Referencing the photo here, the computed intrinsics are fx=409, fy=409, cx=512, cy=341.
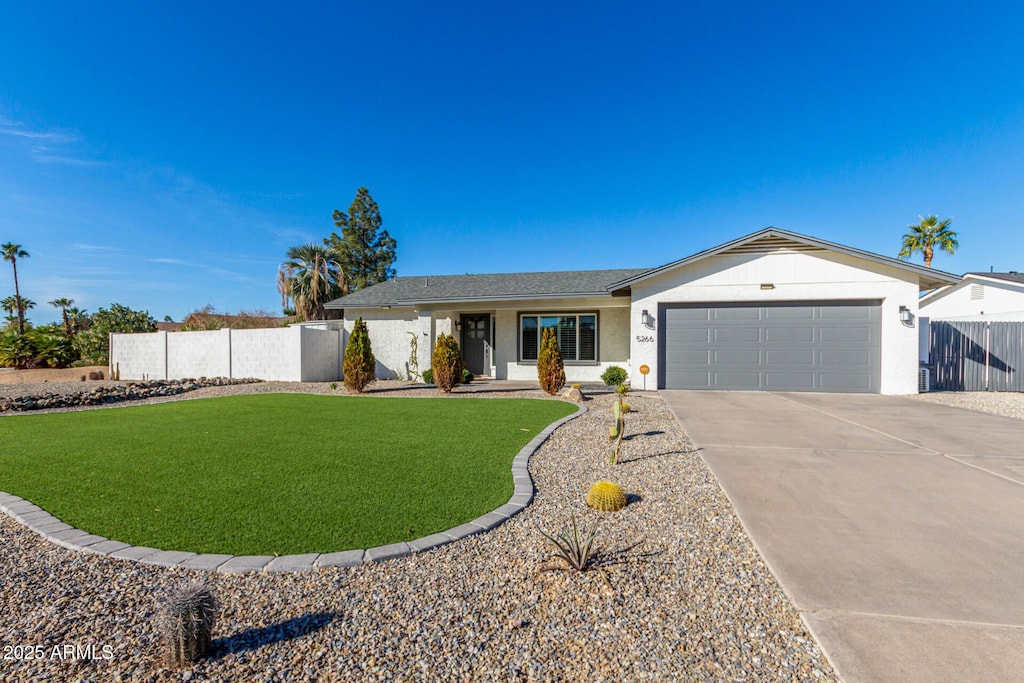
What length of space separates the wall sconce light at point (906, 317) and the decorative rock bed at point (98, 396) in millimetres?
20035

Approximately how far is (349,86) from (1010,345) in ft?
71.6

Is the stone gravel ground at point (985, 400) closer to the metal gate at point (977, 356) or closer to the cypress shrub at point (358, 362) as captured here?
the metal gate at point (977, 356)

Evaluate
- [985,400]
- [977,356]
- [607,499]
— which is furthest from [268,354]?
[977,356]

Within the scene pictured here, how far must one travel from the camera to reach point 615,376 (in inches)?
497

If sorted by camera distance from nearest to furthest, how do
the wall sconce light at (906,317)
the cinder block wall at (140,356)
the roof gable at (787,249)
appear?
the roof gable at (787,249)
the wall sconce light at (906,317)
the cinder block wall at (140,356)

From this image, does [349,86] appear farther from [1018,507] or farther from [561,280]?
[1018,507]

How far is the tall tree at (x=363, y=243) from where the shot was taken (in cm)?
3375

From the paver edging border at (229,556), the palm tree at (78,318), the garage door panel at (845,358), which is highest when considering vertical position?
the palm tree at (78,318)

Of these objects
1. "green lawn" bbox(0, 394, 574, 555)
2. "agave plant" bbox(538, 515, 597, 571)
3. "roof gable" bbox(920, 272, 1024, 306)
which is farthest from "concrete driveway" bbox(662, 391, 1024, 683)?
"roof gable" bbox(920, 272, 1024, 306)

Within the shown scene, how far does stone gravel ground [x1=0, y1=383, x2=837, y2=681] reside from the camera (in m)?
1.85

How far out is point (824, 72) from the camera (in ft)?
40.3

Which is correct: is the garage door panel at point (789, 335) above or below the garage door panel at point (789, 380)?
above

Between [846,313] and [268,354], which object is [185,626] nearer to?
[846,313]

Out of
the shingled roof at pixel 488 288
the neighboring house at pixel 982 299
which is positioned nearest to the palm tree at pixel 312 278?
the shingled roof at pixel 488 288
